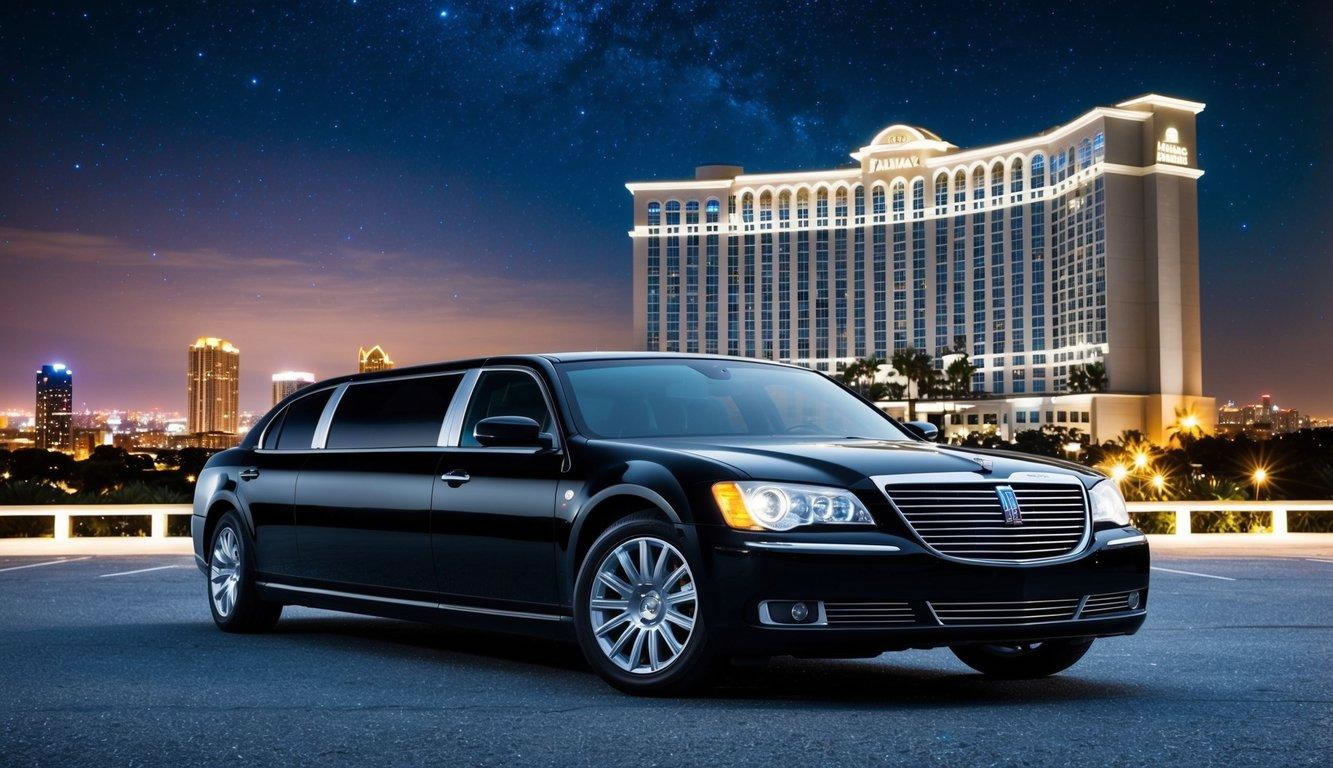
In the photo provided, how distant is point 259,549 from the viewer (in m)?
9.56

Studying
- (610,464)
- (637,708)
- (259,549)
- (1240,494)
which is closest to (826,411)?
(610,464)

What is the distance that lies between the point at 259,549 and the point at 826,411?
3941 mm

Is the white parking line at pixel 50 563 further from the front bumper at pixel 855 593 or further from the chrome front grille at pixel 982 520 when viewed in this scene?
the chrome front grille at pixel 982 520

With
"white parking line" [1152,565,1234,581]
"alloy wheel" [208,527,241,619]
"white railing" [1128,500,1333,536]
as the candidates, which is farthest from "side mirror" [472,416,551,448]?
"white railing" [1128,500,1333,536]

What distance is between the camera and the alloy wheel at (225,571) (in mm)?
9766

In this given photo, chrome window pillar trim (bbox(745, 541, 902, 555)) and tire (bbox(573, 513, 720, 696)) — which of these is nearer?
chrome window pillar trim (bbox(745, 541, 902, 555))

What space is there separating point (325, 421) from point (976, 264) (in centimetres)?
17672

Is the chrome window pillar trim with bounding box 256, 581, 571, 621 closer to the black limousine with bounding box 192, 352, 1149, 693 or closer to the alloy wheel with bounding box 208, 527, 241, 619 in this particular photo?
the black limousine with bounding box 192, 352, 1149, 693

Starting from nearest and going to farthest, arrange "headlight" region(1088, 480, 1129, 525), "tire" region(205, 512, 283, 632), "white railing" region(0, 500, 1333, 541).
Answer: "headlight" region(1088, 480, 1129, 525)
"tire" region(205, 512, 283, 632)
"white railing" region(0, 500, 1333, 541)

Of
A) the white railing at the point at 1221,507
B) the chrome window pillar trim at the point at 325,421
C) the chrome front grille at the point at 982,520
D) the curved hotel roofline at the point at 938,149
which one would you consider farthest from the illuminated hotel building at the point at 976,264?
the chrome front grille at the point at 982,520

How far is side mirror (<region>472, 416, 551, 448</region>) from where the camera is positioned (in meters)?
7.13

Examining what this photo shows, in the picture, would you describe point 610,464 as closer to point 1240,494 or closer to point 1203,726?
point 1203,726

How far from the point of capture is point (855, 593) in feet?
20.2

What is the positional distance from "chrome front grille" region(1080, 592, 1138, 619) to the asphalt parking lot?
378mm
